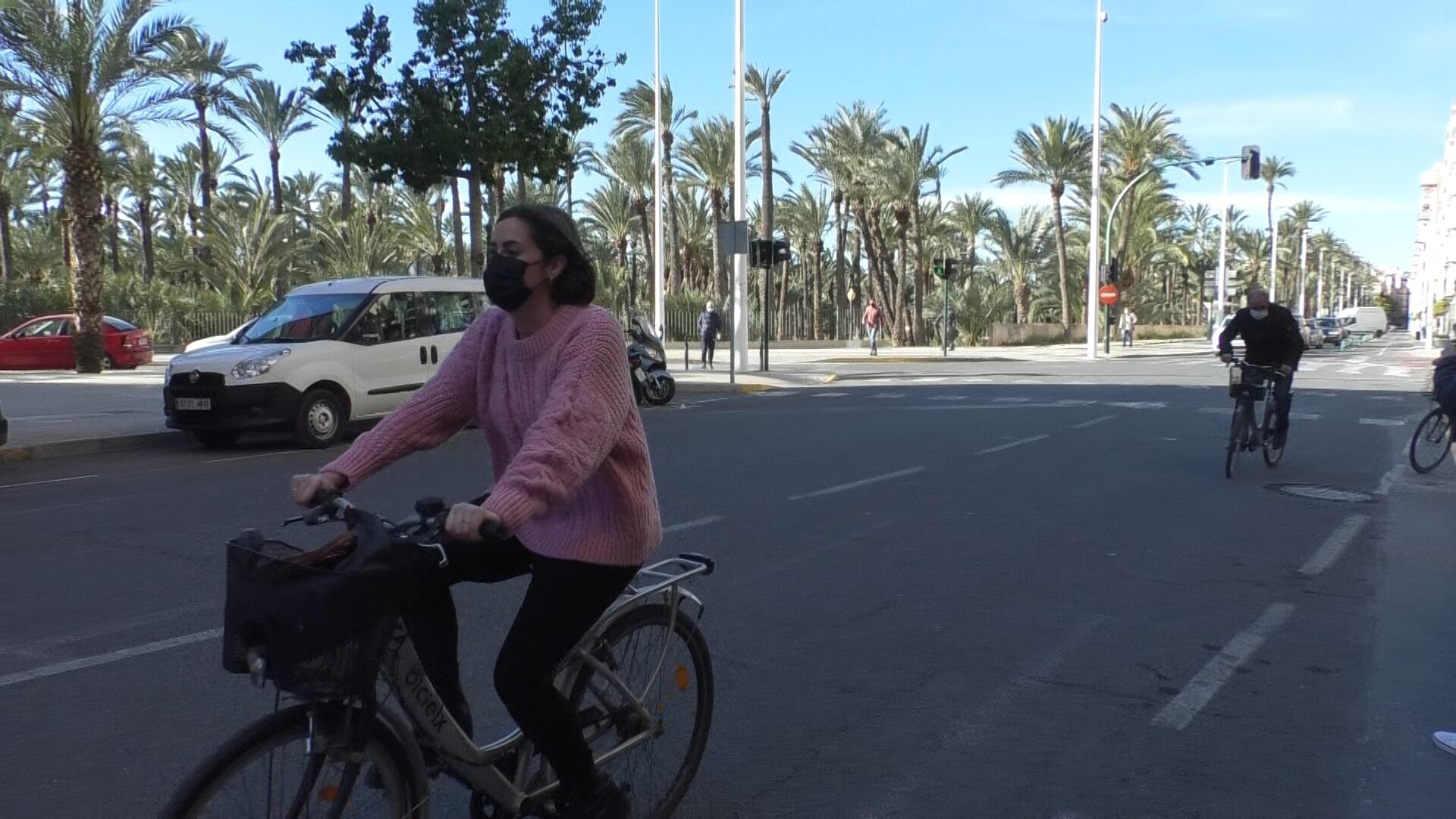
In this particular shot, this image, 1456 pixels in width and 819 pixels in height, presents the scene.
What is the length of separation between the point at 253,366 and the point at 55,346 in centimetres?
1737

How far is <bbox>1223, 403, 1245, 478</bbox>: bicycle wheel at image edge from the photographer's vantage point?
37.7 feet

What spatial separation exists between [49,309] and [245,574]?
3859cm

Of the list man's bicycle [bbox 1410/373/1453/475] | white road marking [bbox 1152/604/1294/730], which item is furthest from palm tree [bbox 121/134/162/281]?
white road marking [bbox 1152/604/1294/730]

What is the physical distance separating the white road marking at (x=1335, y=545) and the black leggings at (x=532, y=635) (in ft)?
19.0

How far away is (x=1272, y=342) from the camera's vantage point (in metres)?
12.1

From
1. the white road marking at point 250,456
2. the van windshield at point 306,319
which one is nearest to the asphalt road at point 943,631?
the white road marking at point 250,456

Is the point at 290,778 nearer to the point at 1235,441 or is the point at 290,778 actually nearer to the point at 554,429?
the point at 554,429

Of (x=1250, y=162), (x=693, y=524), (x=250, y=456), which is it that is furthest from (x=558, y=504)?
(x=1250, y=162)

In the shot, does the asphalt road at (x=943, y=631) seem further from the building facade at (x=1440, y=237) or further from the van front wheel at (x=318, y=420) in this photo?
the building facade at (x=1440, y=237)

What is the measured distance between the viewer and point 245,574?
8.10 ft

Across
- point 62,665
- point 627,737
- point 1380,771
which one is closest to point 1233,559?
point 1380,771

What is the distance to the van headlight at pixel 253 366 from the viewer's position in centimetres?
1349

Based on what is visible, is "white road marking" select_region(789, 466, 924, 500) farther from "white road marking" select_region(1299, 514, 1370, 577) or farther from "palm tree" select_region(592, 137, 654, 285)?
"palm tree" select_region(592, 137, 654, 285)

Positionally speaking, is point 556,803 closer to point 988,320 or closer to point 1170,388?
point 1170,388
